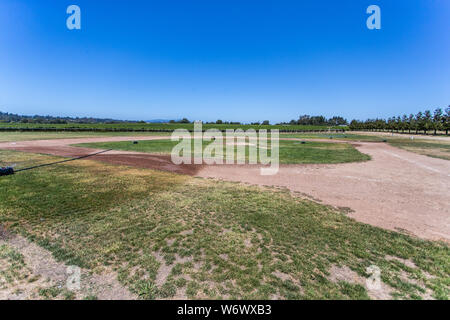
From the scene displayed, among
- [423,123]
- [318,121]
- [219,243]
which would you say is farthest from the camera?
[318,121]

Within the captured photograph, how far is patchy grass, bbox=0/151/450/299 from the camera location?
11.1 ft

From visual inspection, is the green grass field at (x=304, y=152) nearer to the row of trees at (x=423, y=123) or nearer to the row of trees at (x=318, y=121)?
the row of trees at (x=423, y=123)

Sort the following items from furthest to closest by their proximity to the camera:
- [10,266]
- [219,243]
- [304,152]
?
[304,152], [219,243], [10,266]

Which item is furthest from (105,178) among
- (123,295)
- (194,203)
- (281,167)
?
(281,167)

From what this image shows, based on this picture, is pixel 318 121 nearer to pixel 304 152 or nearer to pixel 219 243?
pixel 304 152

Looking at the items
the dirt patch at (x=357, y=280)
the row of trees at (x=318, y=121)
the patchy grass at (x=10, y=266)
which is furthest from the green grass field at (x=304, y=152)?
the row of trees at (x=318, y=121)

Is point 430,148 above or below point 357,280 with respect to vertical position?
above

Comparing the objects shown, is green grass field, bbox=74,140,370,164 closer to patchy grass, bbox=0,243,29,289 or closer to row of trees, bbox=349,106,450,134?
patchy grass, bbox=0,243,29,289

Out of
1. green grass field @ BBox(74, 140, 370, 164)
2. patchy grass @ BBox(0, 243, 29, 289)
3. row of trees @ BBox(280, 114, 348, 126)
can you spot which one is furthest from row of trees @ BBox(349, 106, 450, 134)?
patchy grass @ BBox(0, 243, 29, 289)

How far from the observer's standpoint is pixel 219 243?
4625mm

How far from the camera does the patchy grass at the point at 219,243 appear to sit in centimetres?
337

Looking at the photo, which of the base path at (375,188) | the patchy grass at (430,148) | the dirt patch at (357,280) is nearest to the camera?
the dirt patch at (357,280)

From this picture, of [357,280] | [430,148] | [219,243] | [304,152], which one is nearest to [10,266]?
[219,243]

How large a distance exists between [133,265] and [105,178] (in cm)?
752
